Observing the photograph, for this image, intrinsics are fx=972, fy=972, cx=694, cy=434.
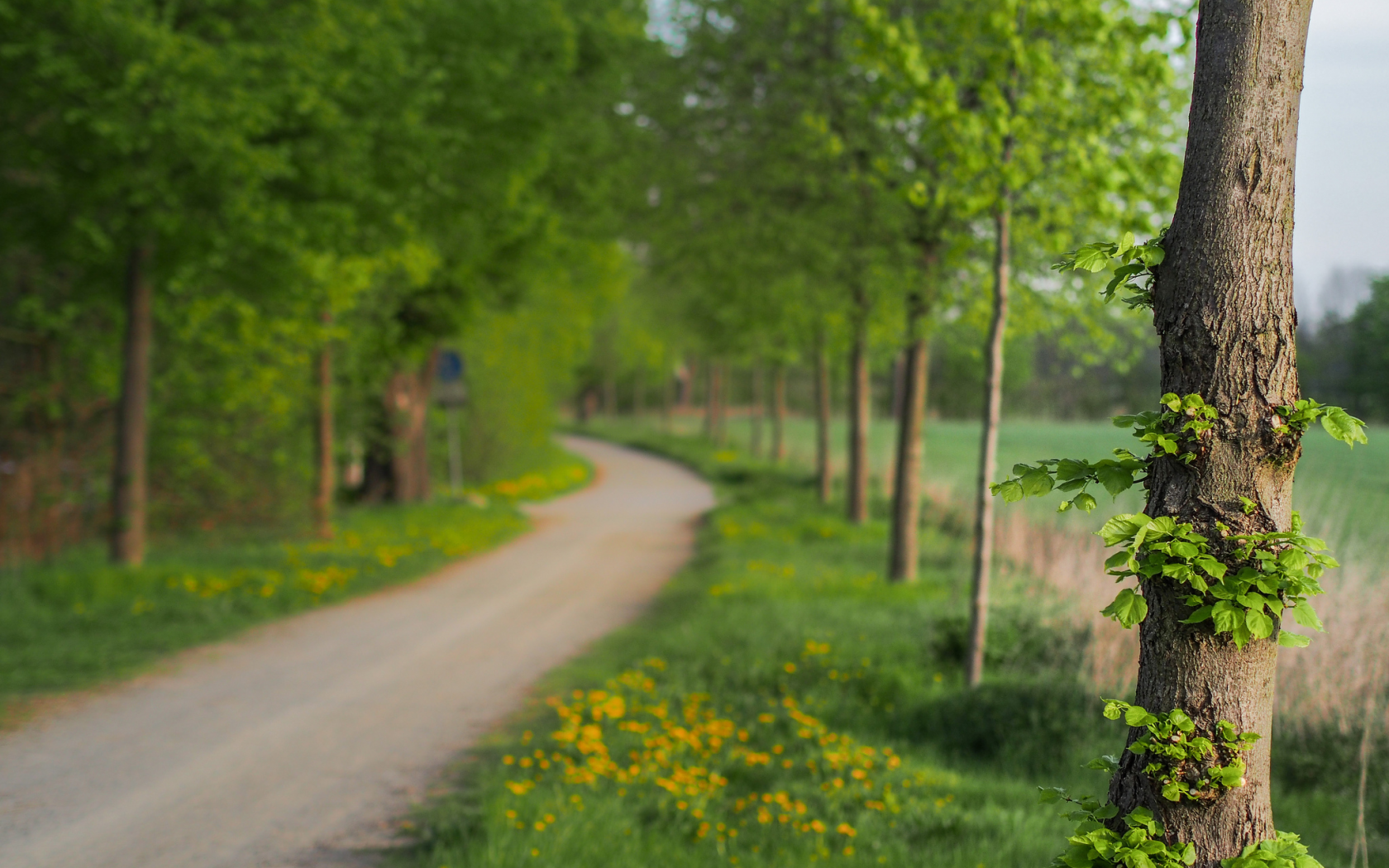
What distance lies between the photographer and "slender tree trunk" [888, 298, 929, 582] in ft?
33.8

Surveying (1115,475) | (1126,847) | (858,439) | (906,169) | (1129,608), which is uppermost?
(906,169)

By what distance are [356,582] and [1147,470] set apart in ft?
33.9

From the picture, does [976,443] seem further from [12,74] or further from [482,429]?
[12,74]

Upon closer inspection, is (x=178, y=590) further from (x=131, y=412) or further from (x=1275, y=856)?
(x=1275, y=856)

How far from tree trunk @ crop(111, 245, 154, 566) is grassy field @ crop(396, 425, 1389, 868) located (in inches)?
206

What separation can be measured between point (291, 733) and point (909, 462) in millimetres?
6566

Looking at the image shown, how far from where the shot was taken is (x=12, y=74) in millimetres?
8586

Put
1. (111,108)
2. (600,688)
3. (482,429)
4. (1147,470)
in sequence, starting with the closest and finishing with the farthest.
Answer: (1147,470), (600,688), (111,108), (482,429)

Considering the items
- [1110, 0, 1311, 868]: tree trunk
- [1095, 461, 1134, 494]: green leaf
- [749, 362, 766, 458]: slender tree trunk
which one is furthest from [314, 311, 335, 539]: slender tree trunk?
[749, 362, 766, 458]: slender tree trunk

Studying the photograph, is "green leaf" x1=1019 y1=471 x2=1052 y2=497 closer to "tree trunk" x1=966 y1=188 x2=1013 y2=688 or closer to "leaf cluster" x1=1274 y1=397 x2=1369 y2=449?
"leaf cluster" x1=1274 y1=397 x2=1369 y2=449

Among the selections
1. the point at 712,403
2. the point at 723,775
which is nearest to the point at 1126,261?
the point at 723,775

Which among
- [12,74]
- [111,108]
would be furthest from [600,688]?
[12,74]

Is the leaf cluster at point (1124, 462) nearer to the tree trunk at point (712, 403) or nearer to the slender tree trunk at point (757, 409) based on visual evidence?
the slender tree trunk at point (757, 409)

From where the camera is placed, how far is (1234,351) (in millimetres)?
2283
